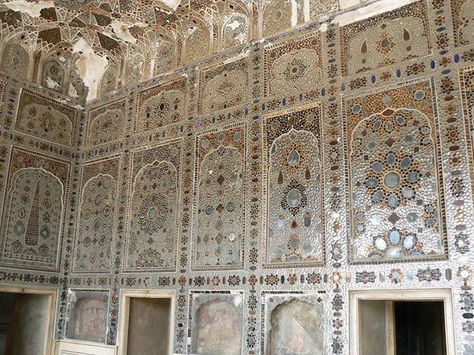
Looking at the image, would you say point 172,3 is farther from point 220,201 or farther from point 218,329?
point 218,329

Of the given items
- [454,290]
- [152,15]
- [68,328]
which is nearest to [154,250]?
[68,328]

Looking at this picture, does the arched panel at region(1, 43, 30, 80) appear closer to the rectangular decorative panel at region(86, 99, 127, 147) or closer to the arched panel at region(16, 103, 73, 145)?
the arched panel at region(16, 103, 73, 145)

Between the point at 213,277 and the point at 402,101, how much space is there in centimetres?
253

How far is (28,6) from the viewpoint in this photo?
6719 mm

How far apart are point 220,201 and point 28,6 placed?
346 centimetres

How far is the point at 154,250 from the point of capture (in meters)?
6.30

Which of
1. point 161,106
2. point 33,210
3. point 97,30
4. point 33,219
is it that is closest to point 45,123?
point 33,210

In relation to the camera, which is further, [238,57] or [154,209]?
[154,209]

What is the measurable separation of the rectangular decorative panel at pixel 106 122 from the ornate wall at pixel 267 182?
→ 21 millimetres

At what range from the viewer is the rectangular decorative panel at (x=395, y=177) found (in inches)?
174

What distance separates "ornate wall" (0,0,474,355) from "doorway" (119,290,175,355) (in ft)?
0.50

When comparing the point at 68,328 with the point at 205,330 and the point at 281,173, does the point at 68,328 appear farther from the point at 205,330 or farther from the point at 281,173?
the point at 281,173

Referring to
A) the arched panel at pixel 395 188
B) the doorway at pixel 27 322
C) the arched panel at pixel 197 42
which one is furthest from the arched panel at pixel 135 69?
the arched panel at pixel 395 188

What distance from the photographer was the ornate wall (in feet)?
14.8
